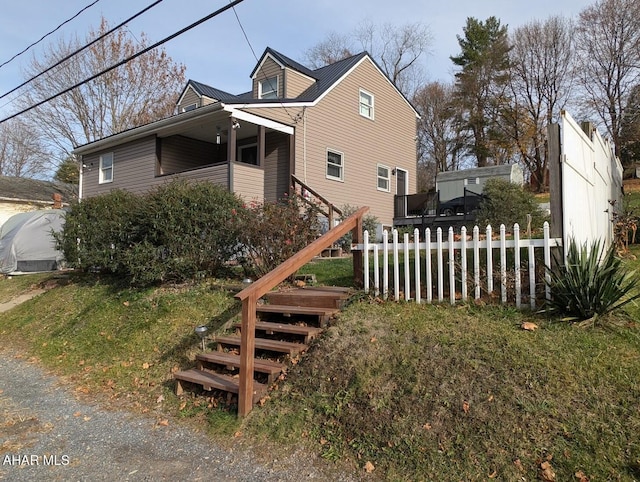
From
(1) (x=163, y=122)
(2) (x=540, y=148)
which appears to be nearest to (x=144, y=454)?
(1) (x=163, y=122)

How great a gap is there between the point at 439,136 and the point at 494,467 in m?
38.4

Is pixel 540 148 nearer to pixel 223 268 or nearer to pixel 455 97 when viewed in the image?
pixel 455 97

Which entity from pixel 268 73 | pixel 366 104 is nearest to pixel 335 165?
pixel 366 104

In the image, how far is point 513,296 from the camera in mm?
4941

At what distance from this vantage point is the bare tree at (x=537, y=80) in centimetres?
3209

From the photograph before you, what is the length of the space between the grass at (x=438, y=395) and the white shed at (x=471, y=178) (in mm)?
18361

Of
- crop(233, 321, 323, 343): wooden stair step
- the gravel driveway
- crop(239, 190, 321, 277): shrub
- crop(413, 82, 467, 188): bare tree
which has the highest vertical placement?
crop(413, 82, 467, 188): bare tree

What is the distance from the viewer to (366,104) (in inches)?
701

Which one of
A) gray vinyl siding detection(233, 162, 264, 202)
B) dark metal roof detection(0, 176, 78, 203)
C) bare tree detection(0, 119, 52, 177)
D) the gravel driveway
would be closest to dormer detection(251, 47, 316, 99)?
gray vinyl siding detection(233, 162, 264, 202)

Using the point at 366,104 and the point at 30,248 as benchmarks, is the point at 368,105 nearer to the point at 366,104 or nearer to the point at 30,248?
the point at 366,104

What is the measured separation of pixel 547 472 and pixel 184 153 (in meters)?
15.5

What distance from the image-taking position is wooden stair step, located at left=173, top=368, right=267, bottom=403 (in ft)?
13.9

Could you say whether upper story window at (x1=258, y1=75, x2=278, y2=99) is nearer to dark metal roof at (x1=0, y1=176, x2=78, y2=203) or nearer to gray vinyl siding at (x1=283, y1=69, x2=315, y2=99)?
gray vinyl siding at (x1=283, y1=69, x2=315, y2=99)

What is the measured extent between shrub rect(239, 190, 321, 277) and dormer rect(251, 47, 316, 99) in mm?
10141
